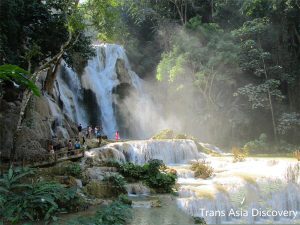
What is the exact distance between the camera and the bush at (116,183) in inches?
590

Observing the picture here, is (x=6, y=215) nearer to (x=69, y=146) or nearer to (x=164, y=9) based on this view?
(x=69, y=146)

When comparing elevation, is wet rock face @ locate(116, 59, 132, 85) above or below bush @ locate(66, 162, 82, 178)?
above

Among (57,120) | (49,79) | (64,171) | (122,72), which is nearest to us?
(64,171)

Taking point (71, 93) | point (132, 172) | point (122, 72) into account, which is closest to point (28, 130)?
point (132, 172)

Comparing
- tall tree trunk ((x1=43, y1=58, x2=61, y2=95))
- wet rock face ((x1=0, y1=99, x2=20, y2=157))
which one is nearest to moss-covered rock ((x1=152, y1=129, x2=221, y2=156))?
tall tree trunk ((x1=43, y1=58, x2=61, y2=95))

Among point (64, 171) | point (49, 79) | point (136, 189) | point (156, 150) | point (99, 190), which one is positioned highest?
point (49, 79)

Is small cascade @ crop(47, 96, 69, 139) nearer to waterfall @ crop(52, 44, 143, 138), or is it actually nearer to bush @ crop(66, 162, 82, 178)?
waterfall @ crop(52, 44, 143, 138)

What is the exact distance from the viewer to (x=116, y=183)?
49.7 ft

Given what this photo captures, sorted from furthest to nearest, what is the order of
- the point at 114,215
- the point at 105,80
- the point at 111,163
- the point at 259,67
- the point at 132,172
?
1. the point at 105,80
2. the point at 259,67
3. the point at 111,163
4. the point at 132,172
5. the point at 114,215

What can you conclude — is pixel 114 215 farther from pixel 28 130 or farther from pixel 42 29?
pixel 42 29

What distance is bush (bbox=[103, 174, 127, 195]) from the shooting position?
1498 cm

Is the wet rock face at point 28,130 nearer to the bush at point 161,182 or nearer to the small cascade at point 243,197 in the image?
the bush at point 161,182

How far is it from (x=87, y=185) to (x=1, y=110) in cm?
779

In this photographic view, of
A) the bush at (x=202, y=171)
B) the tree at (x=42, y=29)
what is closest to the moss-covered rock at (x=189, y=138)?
the bush at (x=202, y=171)
